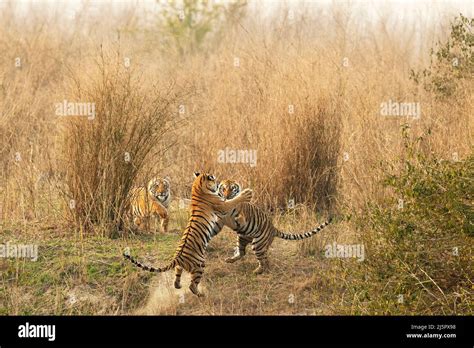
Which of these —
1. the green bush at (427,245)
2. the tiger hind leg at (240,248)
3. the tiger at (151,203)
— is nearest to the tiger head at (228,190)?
the tiger hind leg at (240,248)

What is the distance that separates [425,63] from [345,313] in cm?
764

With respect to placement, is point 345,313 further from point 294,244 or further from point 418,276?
point 294,244

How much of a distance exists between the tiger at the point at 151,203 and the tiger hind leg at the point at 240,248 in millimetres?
924

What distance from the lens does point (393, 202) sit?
6316 mm

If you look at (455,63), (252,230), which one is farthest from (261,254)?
(455,63)

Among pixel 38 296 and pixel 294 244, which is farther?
pixel 294 244

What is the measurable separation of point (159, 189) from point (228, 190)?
0.86 meters

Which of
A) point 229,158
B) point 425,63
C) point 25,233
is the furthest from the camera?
point 425,63

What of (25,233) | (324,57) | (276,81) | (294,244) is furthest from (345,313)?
(324,57)

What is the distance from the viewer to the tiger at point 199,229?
6695 mm

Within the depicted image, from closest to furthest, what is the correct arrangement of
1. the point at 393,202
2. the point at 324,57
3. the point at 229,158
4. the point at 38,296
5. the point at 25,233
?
the point at 393,202
the point at 38,296
the point at 25,233
the point at 229,158
the point at 324,57

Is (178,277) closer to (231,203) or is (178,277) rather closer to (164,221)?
(231,203)

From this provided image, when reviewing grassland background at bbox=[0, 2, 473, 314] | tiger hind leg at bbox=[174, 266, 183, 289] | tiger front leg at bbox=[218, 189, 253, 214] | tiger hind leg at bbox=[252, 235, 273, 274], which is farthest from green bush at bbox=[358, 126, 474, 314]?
tiger hind leg at bbox=[174, 266, 183, 289]

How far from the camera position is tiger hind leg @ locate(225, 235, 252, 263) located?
23.6 ft
